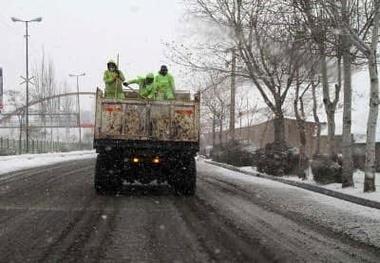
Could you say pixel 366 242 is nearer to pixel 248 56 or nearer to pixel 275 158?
pixel 275 158

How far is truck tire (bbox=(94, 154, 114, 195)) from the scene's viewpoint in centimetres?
1406

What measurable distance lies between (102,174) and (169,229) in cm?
533

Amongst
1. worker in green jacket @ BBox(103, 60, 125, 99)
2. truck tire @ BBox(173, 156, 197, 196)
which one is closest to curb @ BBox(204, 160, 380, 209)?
truck tire @ BBox(173, 156, 197, 196)

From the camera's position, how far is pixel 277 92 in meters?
25.2

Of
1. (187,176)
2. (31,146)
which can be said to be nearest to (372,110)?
(187,176)

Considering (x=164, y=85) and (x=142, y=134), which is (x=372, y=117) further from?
(x=142, y=134)

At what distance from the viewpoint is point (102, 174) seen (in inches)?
557

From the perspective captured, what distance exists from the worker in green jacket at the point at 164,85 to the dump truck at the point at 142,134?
1056 mm

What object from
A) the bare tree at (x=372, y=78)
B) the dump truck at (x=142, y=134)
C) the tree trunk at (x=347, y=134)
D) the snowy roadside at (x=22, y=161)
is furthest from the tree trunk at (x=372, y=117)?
the snowy roadside at (x=22, y=161)

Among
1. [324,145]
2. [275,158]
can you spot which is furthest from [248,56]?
[324,145]

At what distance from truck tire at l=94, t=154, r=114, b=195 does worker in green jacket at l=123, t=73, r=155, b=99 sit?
2.09 m

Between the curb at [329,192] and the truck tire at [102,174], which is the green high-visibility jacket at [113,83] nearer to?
the truck tire at [102,174]

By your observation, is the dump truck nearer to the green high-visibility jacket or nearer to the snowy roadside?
the green high-visibility jacket

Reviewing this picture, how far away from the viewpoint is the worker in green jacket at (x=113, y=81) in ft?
49.3
